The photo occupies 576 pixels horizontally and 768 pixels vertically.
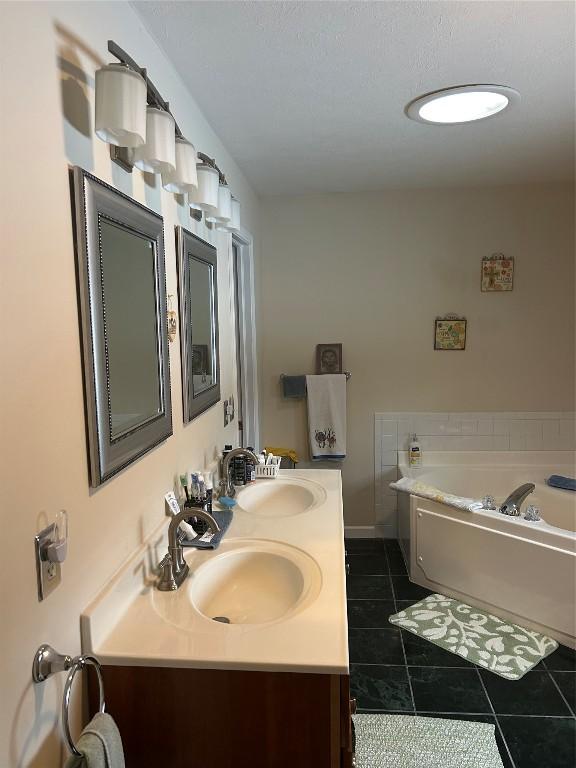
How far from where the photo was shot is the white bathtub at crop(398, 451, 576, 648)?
8.48 ft

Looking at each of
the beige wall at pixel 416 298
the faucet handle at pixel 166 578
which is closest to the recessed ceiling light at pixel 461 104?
the beige wall at pixel 416 298

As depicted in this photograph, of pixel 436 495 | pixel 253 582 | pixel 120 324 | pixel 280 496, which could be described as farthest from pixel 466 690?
pixel 120 324

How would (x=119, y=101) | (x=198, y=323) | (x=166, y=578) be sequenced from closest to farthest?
(x=119, y=101) → (x=166, y=578) → (x=198, y=323)

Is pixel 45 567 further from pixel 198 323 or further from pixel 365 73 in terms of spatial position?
pixel 365 73

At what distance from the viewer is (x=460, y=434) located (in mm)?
3684

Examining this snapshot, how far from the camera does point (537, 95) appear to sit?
2.05 meters

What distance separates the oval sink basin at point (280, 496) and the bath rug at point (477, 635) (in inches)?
39.2

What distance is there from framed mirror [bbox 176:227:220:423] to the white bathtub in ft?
5.14

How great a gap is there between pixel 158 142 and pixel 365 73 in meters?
0.98

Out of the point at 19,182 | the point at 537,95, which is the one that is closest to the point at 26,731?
the point at 19,182

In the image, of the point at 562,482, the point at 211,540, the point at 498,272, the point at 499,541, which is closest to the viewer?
the point at 211,540

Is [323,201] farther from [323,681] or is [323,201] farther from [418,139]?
[323,681]

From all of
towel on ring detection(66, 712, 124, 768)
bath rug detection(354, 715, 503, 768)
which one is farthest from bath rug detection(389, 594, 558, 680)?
towel on ring detection(66, 712, 124, 768)

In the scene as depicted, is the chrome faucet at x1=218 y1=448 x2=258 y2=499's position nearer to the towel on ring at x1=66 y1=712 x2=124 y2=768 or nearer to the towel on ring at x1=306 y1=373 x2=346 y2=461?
the towel on ring at x1=66 y1=712 x2=124 y2=768
